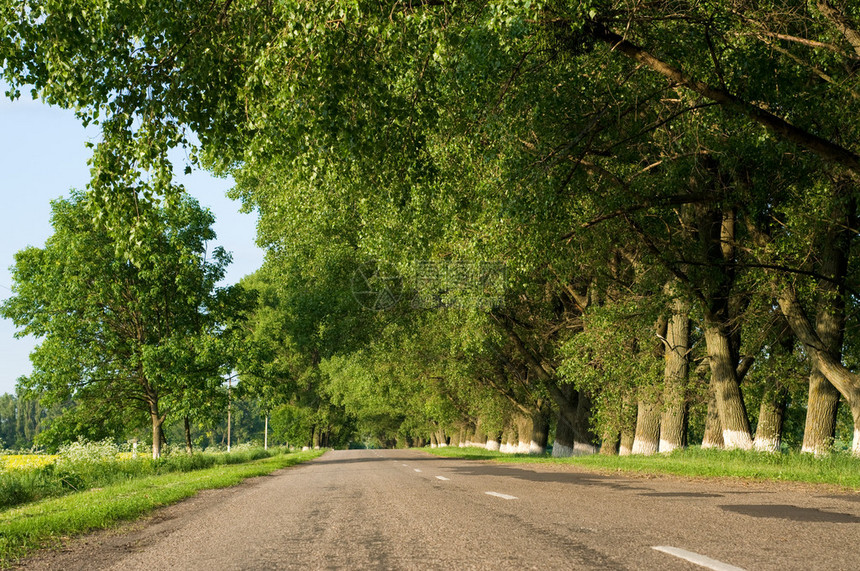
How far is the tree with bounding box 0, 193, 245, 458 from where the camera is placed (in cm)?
2812

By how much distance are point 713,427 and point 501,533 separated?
16.8m

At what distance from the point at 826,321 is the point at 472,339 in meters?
9.71

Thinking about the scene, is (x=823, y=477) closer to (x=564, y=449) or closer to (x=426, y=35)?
(x=426, y=35)

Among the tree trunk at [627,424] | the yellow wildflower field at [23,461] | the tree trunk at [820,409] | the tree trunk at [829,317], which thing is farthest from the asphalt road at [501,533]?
the tree trunk at [627,424]

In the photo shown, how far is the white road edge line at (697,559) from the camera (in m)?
4.66

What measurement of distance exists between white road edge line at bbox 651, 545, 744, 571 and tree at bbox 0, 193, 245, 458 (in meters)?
24.1

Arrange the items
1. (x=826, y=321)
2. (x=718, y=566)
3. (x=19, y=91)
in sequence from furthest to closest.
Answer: (x=826, y=321), (x=19, y=91), (x=718, y=566)

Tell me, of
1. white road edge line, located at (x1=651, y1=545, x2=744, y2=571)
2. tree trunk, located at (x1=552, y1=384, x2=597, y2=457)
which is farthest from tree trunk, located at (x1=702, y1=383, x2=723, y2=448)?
white road edge line, located at (x1=651, y1=545, x2=744, y2=571)

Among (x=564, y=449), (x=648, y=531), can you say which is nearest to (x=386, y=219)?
(x=648, y=531)

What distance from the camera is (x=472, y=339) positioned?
76.3 feet

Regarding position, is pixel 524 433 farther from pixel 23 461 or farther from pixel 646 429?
pixel 23 461

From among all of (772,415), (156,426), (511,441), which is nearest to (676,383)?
(772,415)

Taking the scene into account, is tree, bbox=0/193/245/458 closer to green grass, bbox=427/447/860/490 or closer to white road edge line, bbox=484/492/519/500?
green grass, bbox=427/447/860/490

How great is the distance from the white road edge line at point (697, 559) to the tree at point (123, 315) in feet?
79.2
